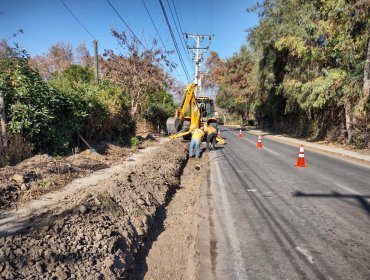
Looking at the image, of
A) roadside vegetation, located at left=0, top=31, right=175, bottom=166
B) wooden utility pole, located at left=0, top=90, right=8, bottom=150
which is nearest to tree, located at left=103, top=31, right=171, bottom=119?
roadside vegetation, located at left=0, top=31, right=175, bottom=166

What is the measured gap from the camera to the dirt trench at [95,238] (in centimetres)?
385

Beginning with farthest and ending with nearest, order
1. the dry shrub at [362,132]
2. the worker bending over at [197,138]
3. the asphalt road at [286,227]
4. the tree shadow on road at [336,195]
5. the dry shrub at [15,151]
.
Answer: the dry shrub at [362,132]
the worker bending over at [197,138]
the dry shrub at [15,151]
the tree shadow on road at [336,195]
the asphalt road at [286,227]

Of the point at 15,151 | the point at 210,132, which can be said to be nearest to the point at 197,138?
the point at 210,132

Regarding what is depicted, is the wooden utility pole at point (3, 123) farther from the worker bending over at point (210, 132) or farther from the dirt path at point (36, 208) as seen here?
the worker bending over at point (210, 132)

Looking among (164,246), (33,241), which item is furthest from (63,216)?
(164,246)

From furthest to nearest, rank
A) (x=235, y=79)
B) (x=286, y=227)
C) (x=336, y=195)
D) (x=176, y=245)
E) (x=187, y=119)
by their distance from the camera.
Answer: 1. (x=235, y=79)
2. (x=187, y=119)
3. (x=336, y=195)
4. (x=286, y=227)
5. (x=176, y=245)

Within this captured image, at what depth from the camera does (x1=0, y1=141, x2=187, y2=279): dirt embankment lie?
3818mm

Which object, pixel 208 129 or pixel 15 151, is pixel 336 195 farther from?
pixel 208 129

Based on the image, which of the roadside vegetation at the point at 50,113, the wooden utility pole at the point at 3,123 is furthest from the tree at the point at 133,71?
the wooden utility pole at the point at 3,123

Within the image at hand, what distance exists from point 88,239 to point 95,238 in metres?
0.10

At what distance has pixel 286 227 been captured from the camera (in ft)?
20.1

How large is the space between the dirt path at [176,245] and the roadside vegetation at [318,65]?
48.6 ft

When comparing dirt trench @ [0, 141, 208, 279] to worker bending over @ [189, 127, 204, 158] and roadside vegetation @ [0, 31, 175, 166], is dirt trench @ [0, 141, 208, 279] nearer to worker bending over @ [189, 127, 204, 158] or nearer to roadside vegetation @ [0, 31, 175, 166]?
roadside vegetation @ [0, 31, 175, 166]

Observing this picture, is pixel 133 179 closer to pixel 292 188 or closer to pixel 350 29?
pixel 292 188
